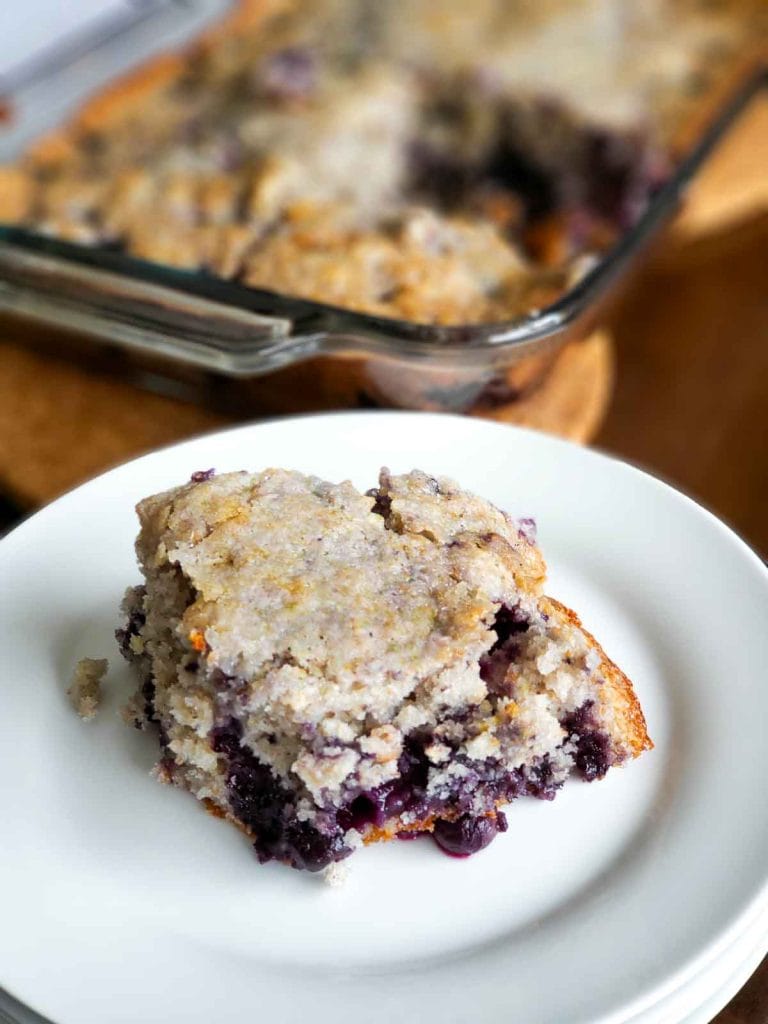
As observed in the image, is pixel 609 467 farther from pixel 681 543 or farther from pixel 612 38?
pixel 612 38

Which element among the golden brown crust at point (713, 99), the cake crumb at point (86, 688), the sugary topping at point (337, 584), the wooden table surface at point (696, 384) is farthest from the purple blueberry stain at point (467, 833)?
the golden brown crust at point (713, 99)

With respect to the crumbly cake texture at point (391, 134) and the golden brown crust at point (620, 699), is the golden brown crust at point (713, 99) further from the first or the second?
the golden brown crust at point (620, 699)

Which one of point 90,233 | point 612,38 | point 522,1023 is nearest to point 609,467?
point 522,1023

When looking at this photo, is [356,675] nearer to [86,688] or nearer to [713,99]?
[86,688]

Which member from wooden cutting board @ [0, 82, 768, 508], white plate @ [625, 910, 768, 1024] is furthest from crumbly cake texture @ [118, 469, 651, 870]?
wooden cutting board @ [0, 82, 768, 508]

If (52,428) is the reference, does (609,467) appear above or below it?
above

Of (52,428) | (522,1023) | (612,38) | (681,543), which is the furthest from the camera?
(612,38)
